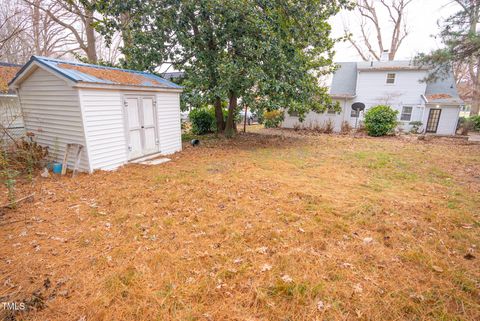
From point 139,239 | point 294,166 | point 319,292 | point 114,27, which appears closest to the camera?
point 319,292

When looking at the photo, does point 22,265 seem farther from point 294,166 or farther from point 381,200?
point 294,166

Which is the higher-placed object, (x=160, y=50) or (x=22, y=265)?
(x=160, y=50)

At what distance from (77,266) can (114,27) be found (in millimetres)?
10813

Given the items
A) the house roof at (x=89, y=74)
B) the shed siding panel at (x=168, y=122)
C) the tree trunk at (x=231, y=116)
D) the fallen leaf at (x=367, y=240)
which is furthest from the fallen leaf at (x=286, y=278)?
the tree trunk at (x=231, y=116)

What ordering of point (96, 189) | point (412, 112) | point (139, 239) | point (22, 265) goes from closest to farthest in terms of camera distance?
point (22, 265)
point (139, 239)
point (96, 189)
point (412, 112)

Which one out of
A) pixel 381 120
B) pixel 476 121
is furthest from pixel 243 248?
pixel 476 121

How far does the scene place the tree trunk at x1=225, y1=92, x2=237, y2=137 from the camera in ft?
40.1

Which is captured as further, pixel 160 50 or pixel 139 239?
pixel 160 50

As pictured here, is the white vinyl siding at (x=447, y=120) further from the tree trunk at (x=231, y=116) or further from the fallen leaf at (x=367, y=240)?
the fallen leaf at (x=367, y=240)

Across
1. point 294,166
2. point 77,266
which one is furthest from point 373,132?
point 77,266

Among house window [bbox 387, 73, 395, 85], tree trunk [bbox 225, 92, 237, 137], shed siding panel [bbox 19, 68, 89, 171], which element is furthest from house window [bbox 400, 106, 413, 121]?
shed siding panel [bbox 19, 68, 89, 171]

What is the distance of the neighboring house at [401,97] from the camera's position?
53.7 ft

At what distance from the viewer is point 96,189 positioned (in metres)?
5.35

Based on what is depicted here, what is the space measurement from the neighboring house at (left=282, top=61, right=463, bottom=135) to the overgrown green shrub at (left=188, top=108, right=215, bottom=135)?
6667 mm
